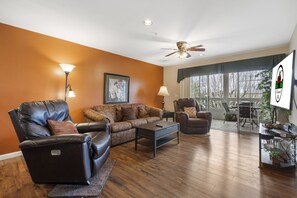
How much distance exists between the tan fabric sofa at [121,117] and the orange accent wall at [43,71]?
1.25ft

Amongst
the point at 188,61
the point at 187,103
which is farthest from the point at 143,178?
the point at 188,61

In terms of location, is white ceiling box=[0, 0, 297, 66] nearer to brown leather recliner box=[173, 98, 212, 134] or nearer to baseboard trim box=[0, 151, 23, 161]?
brown leather recliner box=[173, 98, 212, 134]

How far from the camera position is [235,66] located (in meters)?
4.61

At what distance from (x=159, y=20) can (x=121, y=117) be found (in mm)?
2683

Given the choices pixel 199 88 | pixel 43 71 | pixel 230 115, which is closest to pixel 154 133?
pixel 43 71

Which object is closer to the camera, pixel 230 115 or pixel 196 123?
pixel 196 123

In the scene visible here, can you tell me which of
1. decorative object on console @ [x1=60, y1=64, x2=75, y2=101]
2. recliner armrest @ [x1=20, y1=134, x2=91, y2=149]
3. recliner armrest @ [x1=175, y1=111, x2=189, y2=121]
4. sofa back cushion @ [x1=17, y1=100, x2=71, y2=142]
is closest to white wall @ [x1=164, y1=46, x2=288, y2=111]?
recliner armrest @ [x1=175, y1=111, x2=189, y2=121]

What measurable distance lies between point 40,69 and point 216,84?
20.5 feet

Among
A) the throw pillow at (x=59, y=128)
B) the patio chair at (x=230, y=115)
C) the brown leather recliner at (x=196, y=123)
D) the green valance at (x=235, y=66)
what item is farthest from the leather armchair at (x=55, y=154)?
the patio chair at (x=230, y=115)

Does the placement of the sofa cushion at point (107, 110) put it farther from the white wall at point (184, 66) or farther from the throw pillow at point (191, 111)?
the white wall at point (184, 66)

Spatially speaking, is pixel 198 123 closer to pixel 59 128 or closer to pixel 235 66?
pixel 235 66

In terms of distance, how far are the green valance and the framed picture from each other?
238 cm

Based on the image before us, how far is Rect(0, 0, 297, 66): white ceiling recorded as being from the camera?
2.13m

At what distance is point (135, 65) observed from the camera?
204 inches
